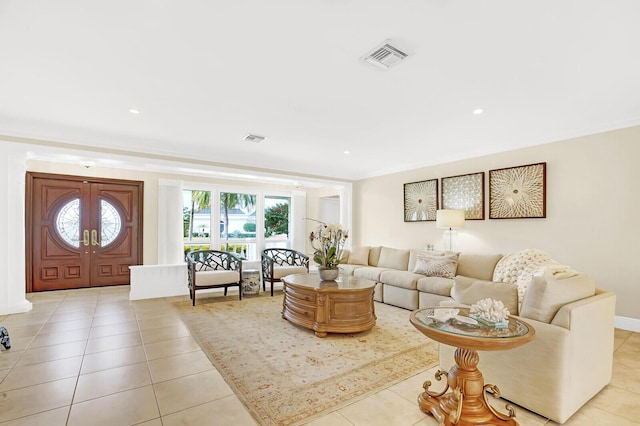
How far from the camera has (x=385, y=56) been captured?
233 centimetres

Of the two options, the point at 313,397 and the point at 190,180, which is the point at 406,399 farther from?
the point at 190,180

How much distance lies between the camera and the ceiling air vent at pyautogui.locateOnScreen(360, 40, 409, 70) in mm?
2221

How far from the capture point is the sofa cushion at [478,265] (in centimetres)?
416

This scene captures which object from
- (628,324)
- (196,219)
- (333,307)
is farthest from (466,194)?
(196,219)

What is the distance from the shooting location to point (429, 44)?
7.15 feet

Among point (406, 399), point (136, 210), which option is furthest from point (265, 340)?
point (136, 210)

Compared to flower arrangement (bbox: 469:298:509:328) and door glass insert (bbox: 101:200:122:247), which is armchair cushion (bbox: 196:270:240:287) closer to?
door glass insert (bbox: 101:200:122:247)

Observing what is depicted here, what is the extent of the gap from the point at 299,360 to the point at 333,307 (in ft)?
2.56

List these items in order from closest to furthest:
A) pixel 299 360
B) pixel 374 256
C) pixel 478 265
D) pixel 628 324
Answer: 1. pixel 299 360
2. pixel 628 324
3. pixel 478 265
4. pixel 374 256

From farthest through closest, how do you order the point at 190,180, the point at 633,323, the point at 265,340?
the point at 190,180 < the point at 633,323 < the point at 265,340

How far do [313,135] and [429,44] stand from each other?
7.86ft

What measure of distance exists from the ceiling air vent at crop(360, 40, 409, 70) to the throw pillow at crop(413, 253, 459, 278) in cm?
310

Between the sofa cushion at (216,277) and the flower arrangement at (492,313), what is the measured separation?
13.0ft

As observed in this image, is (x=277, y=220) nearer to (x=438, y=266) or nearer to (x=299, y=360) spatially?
(x=438, y=266)
